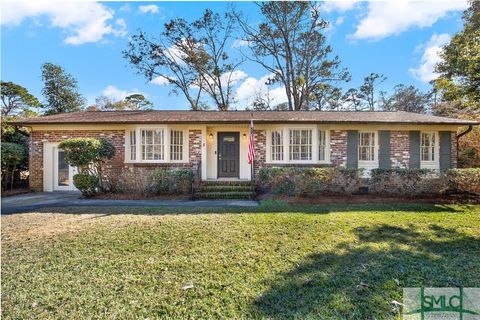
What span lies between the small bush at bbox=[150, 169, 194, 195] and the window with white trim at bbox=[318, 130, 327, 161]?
5.86 m

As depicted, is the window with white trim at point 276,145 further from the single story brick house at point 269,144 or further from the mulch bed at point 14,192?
the mulch bed at point 14,192

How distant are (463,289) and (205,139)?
953 centimetres

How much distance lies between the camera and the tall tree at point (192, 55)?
73.4 feet

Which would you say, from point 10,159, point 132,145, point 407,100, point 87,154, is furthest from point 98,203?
point 407,100

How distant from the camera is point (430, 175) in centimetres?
888

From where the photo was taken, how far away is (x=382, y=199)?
28.9 ft

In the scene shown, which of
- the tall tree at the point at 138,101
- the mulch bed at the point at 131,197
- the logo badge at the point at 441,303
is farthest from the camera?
the tall tree at the point at 138,101

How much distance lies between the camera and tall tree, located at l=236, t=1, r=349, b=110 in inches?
845

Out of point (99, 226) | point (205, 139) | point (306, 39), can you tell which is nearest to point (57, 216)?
point (99, 226)

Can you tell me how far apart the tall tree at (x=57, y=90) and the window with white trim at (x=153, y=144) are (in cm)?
1563

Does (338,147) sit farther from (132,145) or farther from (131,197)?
(132,145)

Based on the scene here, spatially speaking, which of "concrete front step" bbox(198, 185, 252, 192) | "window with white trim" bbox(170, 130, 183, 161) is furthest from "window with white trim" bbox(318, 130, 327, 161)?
"window with white trim" bbox(170, 130, 183, 161)

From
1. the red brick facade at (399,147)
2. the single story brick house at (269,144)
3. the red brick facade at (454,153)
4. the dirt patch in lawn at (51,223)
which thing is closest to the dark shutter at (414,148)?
the single story brick house at (269,144)

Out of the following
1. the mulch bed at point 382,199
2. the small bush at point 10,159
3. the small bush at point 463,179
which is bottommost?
the mulch bed at point 382,199
